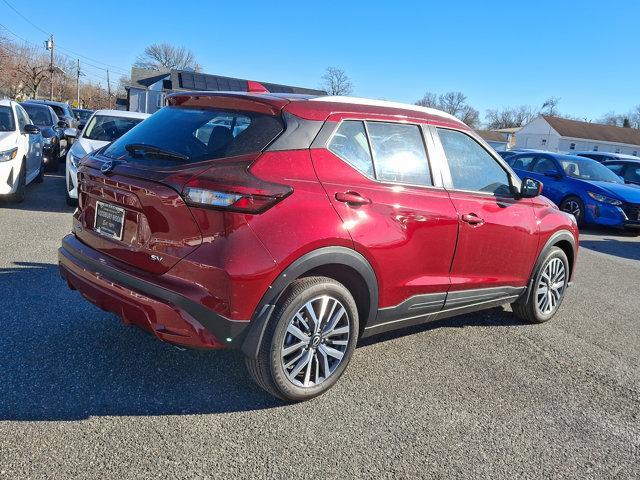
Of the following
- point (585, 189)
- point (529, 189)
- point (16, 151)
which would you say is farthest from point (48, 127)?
point (585, 189)

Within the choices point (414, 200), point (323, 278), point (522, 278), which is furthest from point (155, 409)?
point (522, 278)

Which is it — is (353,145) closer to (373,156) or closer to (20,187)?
(373,156)

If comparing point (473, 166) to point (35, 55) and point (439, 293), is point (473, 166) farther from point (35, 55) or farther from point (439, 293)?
point (35, 55)

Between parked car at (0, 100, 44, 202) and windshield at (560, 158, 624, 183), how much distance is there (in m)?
11.0

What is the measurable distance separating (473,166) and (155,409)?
2.84m

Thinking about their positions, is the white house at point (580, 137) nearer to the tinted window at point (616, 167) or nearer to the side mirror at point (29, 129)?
the tinted window at point (616, 167)

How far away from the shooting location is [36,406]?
110 inches

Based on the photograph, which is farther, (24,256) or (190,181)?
(24,256)

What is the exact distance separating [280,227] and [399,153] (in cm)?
117

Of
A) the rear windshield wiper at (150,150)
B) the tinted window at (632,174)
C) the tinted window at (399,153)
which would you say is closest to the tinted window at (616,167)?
the tinted window at (632,174)

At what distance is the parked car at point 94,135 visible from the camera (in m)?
8.20

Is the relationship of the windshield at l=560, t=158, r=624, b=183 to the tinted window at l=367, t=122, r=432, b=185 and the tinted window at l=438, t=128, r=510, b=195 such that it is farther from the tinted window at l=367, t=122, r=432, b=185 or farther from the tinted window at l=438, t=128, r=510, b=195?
the tinted window at l=367, t=122, r=432, b=185

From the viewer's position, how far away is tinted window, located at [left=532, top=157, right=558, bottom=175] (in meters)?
12.2

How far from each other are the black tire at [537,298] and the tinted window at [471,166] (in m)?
0.92
